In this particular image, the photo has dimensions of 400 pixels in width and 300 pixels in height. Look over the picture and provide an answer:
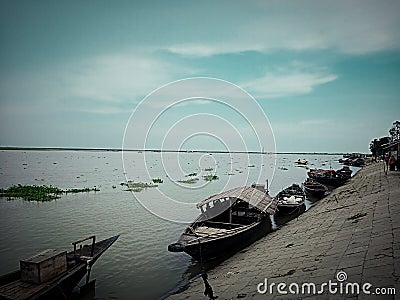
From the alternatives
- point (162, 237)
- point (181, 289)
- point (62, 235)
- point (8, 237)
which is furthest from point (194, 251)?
point (8, 237)

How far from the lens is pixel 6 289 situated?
8695mm

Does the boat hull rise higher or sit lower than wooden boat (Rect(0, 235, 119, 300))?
lower

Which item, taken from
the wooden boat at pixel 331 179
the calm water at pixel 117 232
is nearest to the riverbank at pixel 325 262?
the calm water at pixel 117 232

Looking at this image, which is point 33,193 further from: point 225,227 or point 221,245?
point 221,245

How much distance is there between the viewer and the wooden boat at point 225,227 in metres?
13.1

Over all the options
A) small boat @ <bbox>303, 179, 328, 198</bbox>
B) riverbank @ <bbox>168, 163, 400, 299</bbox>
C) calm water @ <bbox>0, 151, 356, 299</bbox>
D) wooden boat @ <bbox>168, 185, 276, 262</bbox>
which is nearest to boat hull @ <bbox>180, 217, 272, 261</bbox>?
wooden boat @ <bbox>168, 185, 276, 262</bbox>

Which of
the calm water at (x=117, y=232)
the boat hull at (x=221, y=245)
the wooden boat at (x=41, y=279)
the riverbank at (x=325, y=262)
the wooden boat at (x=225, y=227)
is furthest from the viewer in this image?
the wooden boat at (x=225, y=227)

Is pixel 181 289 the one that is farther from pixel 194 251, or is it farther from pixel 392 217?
pixel 392 217

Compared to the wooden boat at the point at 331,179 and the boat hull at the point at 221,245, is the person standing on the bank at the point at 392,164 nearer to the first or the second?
the wooden boat at the point at 331,179

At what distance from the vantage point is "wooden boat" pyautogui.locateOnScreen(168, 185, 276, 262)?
43.0ft

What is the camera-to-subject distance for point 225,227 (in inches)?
637

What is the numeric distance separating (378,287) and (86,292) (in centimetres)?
1031

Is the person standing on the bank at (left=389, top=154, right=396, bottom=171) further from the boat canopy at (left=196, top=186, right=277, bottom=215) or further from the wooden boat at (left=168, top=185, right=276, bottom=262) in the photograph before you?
the boat canopy at (left=196, top=186, right=277, bottom=215)

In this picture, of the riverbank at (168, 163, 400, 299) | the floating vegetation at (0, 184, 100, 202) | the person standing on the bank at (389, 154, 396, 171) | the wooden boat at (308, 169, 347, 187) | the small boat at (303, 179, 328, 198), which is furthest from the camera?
the wooden boat at (308, 169, 347, 187)
